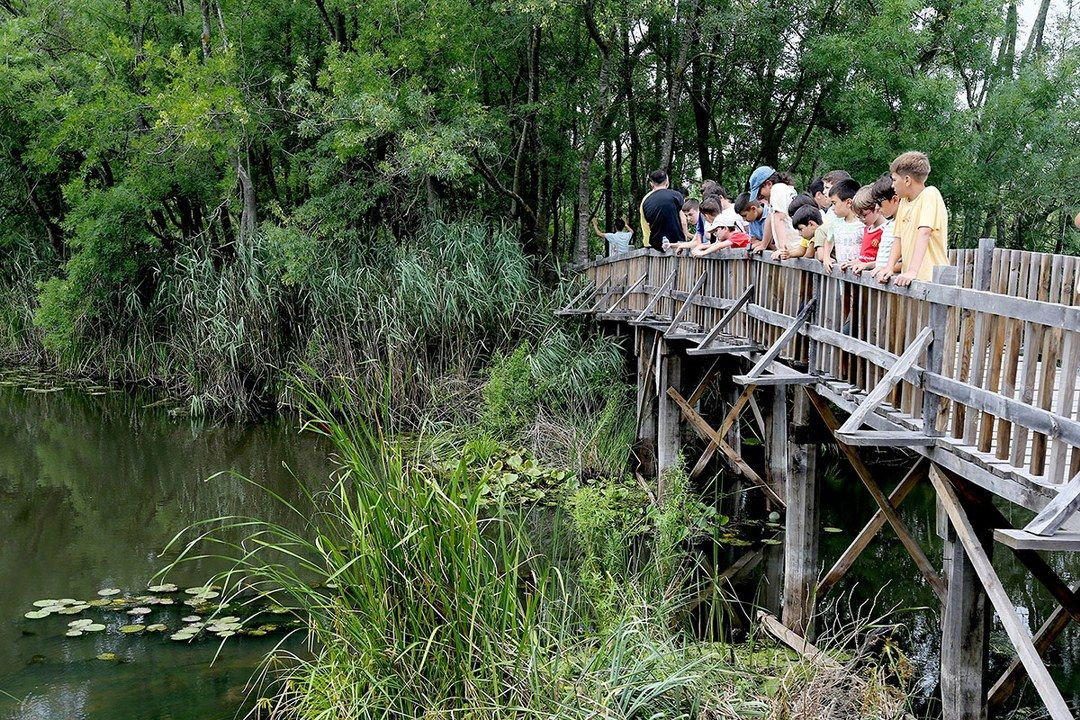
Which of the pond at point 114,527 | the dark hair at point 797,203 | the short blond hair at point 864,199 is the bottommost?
the pond at point 114,527

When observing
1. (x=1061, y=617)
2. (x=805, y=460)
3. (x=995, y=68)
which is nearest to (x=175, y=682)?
(x=805, y=460)

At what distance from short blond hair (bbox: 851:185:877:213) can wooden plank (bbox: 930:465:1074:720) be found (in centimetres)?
205

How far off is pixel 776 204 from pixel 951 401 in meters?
3.54

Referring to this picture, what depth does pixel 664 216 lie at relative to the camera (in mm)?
11422

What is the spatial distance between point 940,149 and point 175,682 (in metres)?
12.2

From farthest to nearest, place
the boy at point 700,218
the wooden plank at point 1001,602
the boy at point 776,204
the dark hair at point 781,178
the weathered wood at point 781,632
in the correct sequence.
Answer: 1. the boy at point 700,218
2. the dark hair at point 781,178
3. the boy at point 776,204
4. the weathered wood at point 781,632
5. the wooden plank at point 1001,602

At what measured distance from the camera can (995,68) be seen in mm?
16125

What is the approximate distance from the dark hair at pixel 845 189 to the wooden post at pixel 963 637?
107 inches

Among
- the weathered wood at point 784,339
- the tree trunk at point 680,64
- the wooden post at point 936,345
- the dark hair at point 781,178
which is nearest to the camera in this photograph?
the wooden post at point 936,345

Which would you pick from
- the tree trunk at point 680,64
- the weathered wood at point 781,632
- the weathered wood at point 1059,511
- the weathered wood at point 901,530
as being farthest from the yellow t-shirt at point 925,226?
the tree trunk at point 680,64

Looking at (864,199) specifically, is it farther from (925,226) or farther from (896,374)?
(896,374)

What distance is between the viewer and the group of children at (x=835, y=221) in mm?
5477

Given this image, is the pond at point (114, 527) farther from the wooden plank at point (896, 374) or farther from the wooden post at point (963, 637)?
the wooden post at point (963, 637)

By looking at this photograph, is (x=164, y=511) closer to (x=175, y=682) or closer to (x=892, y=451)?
(x=175, y=682)
